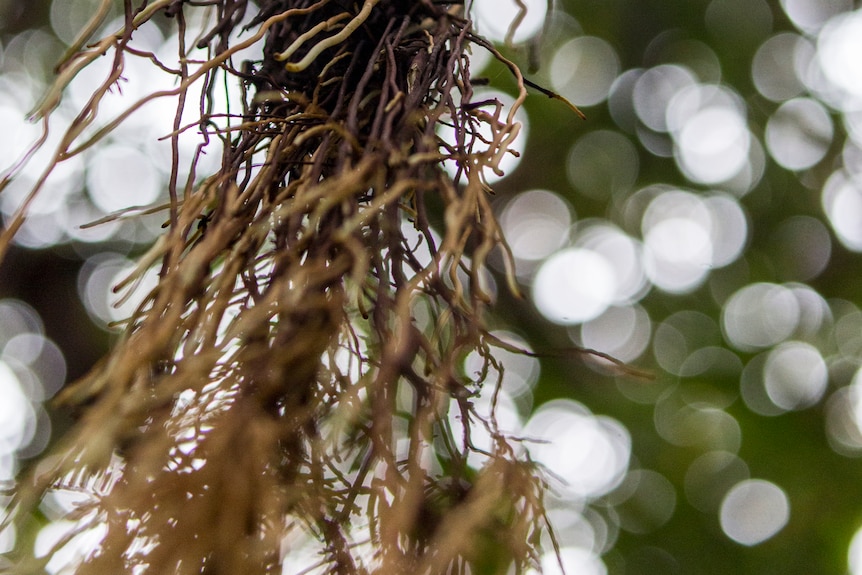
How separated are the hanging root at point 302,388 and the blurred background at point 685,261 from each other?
1.57m

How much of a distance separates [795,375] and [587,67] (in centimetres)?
122

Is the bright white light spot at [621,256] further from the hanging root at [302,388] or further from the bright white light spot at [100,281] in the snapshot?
the hanging root at [302,388]

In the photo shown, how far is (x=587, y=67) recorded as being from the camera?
2.20 metres

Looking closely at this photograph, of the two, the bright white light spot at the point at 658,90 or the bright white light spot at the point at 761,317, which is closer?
the bright white light spot at the point at 658,90

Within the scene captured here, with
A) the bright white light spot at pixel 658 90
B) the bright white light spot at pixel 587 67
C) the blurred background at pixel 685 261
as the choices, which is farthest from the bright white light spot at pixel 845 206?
the bright white light spot at pixel 587 67

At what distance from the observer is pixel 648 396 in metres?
2.21

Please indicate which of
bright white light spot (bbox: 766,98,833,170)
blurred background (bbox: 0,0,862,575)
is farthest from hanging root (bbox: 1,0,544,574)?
bright white light spot (bbox: 766,98,833,170)

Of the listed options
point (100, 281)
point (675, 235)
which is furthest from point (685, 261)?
point (100, 281)

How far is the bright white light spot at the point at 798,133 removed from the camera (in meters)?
2.15

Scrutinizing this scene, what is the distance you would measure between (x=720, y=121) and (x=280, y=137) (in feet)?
6.95

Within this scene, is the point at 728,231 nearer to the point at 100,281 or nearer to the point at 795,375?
the point at 795,375

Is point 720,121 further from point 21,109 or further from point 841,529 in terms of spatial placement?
point 21,109

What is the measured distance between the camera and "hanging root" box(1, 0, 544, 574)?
33 centimetres

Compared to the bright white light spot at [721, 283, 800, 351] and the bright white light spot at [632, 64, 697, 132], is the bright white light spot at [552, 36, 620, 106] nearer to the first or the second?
the bright white light spot at [632, 64, 697, 132]
